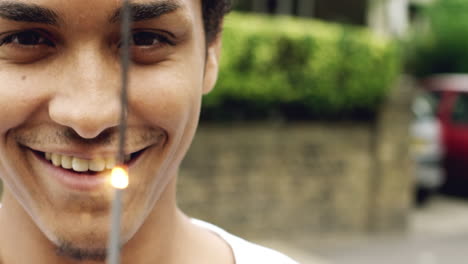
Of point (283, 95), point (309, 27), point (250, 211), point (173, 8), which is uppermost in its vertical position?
point (173, 8)

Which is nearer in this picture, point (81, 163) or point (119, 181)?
point (119, 181)

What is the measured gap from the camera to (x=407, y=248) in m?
7.26

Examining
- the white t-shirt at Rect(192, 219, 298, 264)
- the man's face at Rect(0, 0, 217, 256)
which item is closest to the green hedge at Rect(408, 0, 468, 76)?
the white t-shirt at Rect(192, 219, 298, 264)

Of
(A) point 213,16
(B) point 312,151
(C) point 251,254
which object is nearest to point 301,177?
(B) point 312,151

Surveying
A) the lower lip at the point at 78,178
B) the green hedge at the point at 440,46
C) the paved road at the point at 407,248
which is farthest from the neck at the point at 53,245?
the green hedge at the point at 440,46

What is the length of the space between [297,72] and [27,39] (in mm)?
5764

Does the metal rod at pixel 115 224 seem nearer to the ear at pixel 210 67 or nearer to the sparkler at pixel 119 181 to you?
the sparkler at pixel 119 181

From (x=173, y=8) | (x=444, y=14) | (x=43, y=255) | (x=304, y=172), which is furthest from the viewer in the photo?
(x=444, y=14)

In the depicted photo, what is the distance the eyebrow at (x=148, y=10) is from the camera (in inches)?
46.0

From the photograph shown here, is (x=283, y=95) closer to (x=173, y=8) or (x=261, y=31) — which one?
(x=261, y=31)

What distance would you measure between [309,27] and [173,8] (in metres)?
6.08

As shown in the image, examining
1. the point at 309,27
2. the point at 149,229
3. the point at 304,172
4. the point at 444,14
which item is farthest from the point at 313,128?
the point at 444,14

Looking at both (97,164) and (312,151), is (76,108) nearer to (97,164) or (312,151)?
(97,164)

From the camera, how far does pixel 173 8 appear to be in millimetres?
1254
